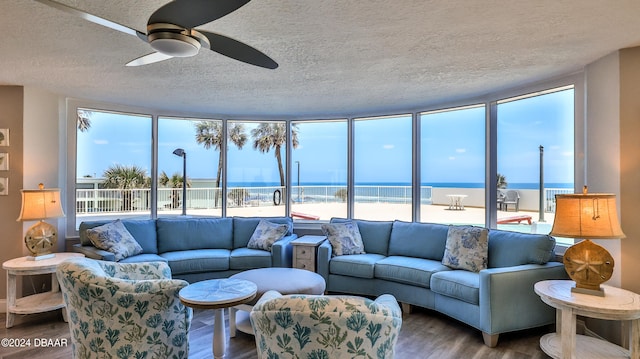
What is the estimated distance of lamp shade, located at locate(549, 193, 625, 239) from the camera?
2.38 metres

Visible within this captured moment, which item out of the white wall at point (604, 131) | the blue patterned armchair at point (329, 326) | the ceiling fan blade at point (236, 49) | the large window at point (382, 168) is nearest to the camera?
the blue patterned armchair at point (329, 326)

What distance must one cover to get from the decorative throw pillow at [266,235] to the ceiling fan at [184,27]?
9.30 ft

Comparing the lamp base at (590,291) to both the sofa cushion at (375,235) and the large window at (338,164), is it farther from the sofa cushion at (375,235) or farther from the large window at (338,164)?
the sofa cushion at (375,235)

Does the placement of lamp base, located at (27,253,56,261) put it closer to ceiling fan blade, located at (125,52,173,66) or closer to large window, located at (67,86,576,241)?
large window, located at (67,86,576,241)

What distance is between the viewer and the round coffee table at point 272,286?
2939mm

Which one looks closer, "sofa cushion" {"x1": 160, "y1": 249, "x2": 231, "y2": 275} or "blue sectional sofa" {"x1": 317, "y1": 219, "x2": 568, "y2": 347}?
"blue sectional sofa" {"x1": 317, "y1": 219, "x2": 568, "y2": 347}

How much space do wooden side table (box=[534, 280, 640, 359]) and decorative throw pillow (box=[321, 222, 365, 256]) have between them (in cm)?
213

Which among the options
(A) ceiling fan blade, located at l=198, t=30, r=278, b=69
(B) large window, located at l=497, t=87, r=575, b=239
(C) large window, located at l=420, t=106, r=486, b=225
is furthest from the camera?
(C) large window, located at l=420, t=106, r=486, b=225

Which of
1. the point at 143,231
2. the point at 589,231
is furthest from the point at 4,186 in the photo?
the point at 589,231

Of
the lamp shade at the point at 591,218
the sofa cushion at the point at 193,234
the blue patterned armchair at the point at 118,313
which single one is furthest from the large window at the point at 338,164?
the blue patterned armchair at the point at 118,313

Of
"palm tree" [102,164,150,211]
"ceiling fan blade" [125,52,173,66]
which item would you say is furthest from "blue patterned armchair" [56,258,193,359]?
"palm tree" [102,164,150,211]

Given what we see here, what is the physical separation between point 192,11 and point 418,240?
357 cm

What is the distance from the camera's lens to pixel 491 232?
12.3ft

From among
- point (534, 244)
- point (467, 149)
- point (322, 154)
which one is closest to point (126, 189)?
point (322, 154)
